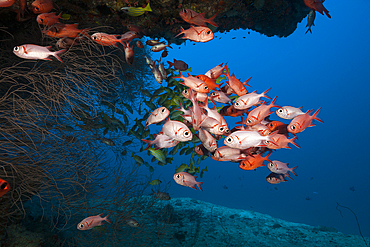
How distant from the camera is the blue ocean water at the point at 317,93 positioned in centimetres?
6131

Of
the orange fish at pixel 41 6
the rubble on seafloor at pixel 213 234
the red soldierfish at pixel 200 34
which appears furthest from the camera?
the rubble on seafloor at pixel 213 234

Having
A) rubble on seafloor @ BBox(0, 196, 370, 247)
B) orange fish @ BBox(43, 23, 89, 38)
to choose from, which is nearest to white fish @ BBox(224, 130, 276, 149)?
orange fish @ BBox(43, 23, 89, 38)

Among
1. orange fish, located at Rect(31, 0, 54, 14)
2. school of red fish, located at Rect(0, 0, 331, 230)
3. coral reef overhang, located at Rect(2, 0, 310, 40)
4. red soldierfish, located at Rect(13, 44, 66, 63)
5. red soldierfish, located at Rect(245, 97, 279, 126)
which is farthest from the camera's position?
coral reef overhang, located at Rect(2, 0, 310, 40)

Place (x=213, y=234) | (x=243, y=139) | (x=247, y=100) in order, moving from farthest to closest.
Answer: (x=213, y=234) → (x=247, y=100) → (x=243, y=139)

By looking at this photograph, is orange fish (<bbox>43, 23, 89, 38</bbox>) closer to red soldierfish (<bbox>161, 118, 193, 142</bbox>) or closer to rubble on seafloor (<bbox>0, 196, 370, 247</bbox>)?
red soldierfish (<bbox>161, 118, 193, 142</bbox>)

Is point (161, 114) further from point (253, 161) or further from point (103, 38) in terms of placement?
point (103, 38)

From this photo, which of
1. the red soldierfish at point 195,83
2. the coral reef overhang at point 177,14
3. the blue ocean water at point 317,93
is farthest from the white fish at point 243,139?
the blue ocean water at point 317,93

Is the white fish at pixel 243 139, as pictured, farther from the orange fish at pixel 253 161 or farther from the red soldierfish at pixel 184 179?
the red soldierfish at pixel 184 179

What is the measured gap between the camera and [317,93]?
71000 millimetres

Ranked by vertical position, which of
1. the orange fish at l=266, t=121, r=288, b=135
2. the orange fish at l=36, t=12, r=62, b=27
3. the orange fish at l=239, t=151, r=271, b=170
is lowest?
the orange fish at l=239, t=151, r=271, b=170

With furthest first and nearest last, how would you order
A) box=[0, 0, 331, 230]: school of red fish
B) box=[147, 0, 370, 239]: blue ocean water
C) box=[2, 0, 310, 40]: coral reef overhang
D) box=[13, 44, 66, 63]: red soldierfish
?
box=[147, 0, 370, 239]: blue ocean water → box=[2, 0, 310, 40]: coral reef overhang → box=[0, 0, 331, 230]: school of red fish → box=[13, 44, 66, 63]: red soldierfish

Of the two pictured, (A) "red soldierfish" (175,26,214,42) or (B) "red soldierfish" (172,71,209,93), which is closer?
(B) "red soldierfish" (172,71,209,93)

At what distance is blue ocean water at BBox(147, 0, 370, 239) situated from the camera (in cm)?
6131

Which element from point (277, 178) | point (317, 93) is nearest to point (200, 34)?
point (277, 178)
